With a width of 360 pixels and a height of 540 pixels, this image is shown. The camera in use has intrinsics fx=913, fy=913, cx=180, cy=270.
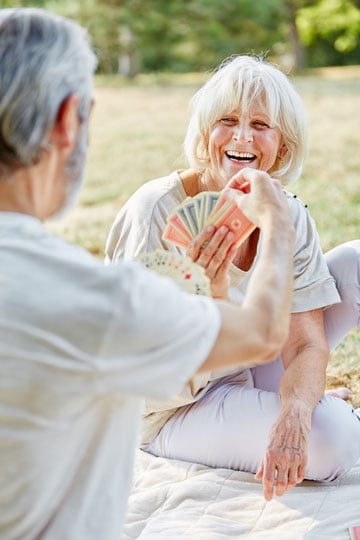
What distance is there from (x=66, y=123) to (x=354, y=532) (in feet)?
5.52

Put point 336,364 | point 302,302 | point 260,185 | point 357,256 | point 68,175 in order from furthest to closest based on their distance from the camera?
1. point 336,364
2. point 357,256
3. point 302,302
4. point 260,185
5. point 68,175

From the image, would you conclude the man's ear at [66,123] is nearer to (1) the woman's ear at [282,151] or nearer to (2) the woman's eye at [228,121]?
(2) the woman's eye at [228,121]

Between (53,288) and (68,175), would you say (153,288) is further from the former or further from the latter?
(68,175)

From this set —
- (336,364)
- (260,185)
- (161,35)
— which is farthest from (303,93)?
(260,185)

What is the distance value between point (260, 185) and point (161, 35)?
2139cm

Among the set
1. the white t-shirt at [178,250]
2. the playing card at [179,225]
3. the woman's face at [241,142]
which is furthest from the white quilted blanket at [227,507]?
the woman's face at [241,142]

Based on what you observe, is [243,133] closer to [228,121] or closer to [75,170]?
A: [228,121]

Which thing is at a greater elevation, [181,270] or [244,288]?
[181,270]

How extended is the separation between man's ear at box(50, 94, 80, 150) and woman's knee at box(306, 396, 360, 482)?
1.76 metres

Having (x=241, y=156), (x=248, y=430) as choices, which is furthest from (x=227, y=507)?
(x=241, y=156)

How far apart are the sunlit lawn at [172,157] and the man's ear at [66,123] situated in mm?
1979

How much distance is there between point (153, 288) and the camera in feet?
5.05

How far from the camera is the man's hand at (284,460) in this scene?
2760 millimetres

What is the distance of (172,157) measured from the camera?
1092cm
